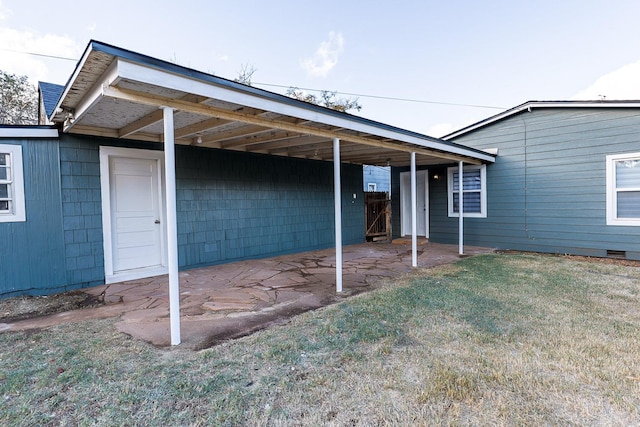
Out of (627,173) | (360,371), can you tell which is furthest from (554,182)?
(360,371)

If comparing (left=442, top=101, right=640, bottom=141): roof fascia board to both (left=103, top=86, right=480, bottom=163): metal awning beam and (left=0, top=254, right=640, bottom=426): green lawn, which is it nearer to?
(left=103, top=86, right=480, bottom=163): metal awning beam

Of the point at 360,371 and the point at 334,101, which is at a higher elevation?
the point at 334,101

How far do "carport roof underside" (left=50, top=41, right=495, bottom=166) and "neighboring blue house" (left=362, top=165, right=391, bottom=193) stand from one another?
12.4m

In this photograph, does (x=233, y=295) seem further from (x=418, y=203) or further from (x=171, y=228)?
(x=418, y=203)

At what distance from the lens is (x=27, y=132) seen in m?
4.31

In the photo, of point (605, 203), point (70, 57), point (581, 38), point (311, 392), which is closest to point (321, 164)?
point (605, 203)

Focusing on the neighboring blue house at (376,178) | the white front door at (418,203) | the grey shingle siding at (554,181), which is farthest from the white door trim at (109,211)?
the neighboring blue house at (376,178)

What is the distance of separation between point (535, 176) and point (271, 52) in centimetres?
1443

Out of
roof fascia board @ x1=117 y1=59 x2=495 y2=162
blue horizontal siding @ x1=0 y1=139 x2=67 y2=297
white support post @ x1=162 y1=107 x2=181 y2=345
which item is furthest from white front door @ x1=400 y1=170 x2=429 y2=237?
blue horizontal siding @ x1=0 y1=139 x2=67 y2=297

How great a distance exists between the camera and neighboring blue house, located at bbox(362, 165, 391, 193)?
1878 cm

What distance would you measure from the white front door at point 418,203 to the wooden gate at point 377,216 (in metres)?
0.46

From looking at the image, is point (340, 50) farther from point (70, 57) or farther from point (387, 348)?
point (387, 348)

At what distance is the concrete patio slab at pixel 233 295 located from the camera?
10.8 ft

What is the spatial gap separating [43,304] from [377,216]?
813cm
